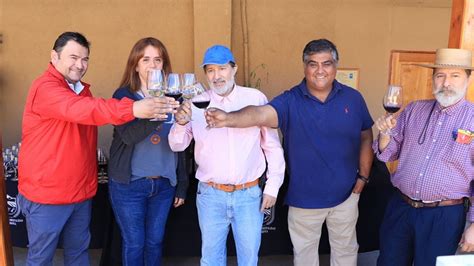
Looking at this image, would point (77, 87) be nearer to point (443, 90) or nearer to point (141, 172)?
point (141, 172)

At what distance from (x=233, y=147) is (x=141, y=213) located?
72 centimetres

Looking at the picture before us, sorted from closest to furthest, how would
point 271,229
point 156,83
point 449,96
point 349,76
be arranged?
point 156,83, point 449,96, point 271,229, point 349,76

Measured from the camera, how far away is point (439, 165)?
229cm

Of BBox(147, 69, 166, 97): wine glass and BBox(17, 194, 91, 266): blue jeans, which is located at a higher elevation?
BBox(147, 69, 166, 97): wine glass

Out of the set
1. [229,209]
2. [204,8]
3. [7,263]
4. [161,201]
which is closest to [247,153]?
[229,209]

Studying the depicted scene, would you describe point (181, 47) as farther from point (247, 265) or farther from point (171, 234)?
point (247, 265)

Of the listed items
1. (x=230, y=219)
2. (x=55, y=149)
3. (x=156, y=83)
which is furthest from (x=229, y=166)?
(x=55, y=149)

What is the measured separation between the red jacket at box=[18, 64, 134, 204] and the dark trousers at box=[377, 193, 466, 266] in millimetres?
1640

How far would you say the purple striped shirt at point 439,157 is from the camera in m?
2.26

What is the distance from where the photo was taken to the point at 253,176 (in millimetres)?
2551

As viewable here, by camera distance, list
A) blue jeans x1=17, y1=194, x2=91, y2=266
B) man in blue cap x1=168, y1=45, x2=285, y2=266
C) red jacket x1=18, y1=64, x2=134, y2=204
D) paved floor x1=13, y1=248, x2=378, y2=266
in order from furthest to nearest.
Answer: paved floor x1=13, y1=248, x2=378, y2=266, man in blue cap x1=168, y1=45, x2=285, y2=266, blue jeans x1=17, y1=194, x2=91, y2=266, red jacket x1=18, y1=64, x2=134, y2=204

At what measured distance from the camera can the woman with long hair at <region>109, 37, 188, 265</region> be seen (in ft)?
8.23

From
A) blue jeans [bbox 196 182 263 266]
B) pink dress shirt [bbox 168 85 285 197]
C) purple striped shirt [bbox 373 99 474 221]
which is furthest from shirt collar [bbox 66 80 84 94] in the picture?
purple striped shirt [bbox 373 99 474 221]

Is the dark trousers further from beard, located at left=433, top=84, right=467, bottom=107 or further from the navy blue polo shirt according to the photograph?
beard, located at left=433, top=84, right=467, bottom=107
